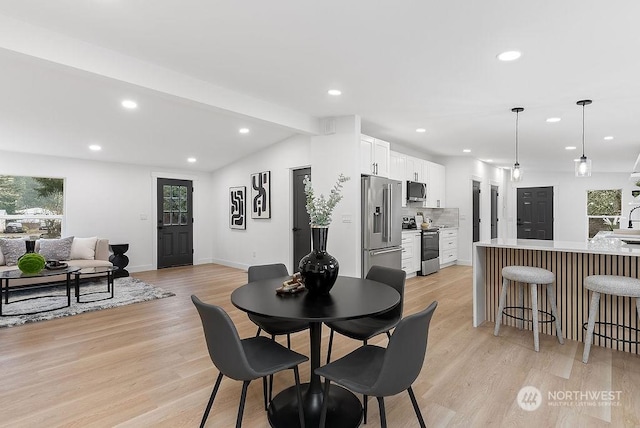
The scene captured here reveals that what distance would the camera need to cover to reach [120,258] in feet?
20.5

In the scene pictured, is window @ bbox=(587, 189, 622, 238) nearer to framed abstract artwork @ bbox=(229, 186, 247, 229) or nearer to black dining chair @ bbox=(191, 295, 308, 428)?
framed abstract artwork @ bbox=(229, 186, 247, 229)

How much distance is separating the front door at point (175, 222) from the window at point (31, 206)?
5.63 feet

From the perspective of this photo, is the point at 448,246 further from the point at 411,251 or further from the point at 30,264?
the point at 30,264

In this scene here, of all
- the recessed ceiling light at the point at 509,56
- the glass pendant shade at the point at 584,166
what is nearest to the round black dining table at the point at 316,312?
the recessed ceiling light at the point at 509,56

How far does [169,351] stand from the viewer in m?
2.96

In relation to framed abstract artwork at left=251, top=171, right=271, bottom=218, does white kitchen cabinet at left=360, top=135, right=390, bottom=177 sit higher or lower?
higher

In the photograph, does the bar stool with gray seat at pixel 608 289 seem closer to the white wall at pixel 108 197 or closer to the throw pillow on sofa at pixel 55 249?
the throw pillow on sofa at pixel 55 249

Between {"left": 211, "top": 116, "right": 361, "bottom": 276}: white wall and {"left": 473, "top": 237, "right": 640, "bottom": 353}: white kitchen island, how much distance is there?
1580 mm

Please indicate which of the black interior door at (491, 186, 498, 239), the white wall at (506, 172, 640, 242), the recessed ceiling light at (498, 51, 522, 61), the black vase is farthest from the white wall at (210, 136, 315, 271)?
the white wall at (506, 172, 640, 242)

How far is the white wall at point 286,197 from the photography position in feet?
15.1

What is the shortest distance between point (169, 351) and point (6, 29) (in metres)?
2.69

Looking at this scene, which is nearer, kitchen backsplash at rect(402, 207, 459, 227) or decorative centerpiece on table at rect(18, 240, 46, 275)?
decorative centerpiece on table at rect(18, 240, 46, 275)

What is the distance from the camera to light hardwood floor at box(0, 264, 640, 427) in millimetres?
2006

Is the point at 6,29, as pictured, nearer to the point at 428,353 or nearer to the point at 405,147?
the point at 428,353
